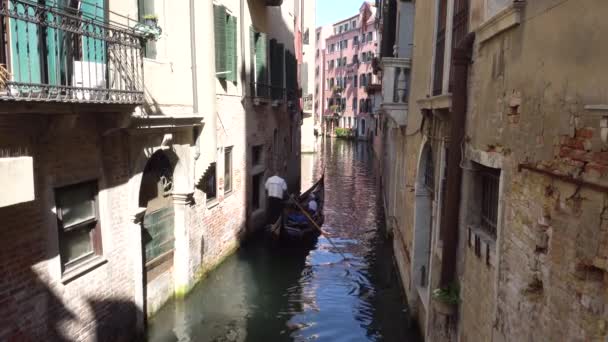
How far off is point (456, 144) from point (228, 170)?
720 cm

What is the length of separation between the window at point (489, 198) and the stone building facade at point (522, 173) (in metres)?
0.02

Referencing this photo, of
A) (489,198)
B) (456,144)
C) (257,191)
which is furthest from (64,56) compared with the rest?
(257,191)

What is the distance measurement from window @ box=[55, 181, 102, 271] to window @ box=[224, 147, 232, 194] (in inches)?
200

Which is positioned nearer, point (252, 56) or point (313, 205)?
point (252, 56)

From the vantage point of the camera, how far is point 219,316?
853 cm

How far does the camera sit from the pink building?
5131cm

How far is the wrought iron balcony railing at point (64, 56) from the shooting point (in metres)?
4.22

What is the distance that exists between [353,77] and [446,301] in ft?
168

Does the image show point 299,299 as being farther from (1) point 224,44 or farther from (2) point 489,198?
(2) point 489,198

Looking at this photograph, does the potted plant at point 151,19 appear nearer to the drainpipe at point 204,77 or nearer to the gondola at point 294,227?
the drainpipe at point 204,77

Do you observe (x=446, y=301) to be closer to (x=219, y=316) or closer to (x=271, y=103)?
(x=219, y=316)

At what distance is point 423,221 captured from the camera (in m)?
7.83

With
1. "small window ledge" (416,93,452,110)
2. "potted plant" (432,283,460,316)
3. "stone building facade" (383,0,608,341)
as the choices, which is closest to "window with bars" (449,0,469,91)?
"stone building facade" (383,0,608,341)

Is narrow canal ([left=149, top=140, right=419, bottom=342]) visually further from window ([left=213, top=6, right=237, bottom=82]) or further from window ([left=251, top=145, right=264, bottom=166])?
window ([left=213, top=6, right=237, bottom=82])
